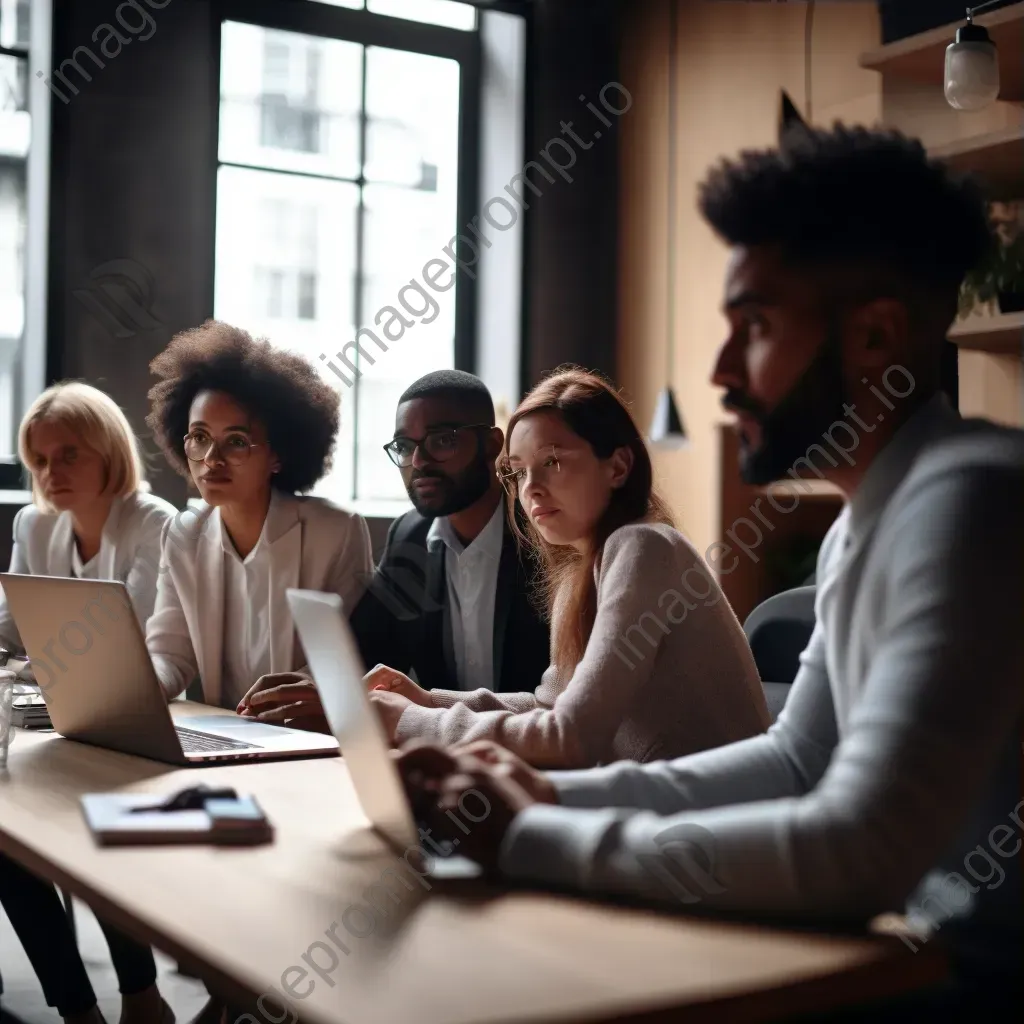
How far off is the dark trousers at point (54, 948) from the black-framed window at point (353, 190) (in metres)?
2.64

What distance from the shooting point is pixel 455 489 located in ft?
8.15

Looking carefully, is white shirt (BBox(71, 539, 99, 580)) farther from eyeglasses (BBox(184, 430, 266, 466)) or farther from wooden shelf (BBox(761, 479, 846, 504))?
wooden shelf (BBox(761, 479, 846, 504))

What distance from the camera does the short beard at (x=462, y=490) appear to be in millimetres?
2479

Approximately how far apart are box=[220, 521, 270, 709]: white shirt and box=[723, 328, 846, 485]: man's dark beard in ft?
5.34

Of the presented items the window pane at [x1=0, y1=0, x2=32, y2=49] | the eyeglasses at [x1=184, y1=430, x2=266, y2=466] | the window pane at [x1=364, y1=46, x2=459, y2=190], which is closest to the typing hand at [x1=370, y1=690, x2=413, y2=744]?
the eyeglasses at [x1=184, y1=430, x2=266, y2=466]

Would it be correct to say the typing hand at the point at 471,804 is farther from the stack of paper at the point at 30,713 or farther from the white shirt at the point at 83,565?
the white shirt at the point at 83,565

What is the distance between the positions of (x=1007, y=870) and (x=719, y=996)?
33 cm

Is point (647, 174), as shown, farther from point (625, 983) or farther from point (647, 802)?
point (625, 983)

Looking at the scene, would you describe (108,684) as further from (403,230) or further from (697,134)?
(697,134)

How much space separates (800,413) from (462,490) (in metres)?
1.39

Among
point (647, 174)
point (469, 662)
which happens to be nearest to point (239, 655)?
point (469, 662)

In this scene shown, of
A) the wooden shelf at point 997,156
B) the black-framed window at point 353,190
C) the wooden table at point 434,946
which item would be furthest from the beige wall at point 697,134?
the wooden table at point 434,946

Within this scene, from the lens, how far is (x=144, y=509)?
10.4 ft

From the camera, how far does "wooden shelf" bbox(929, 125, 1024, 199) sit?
314 centimetres
